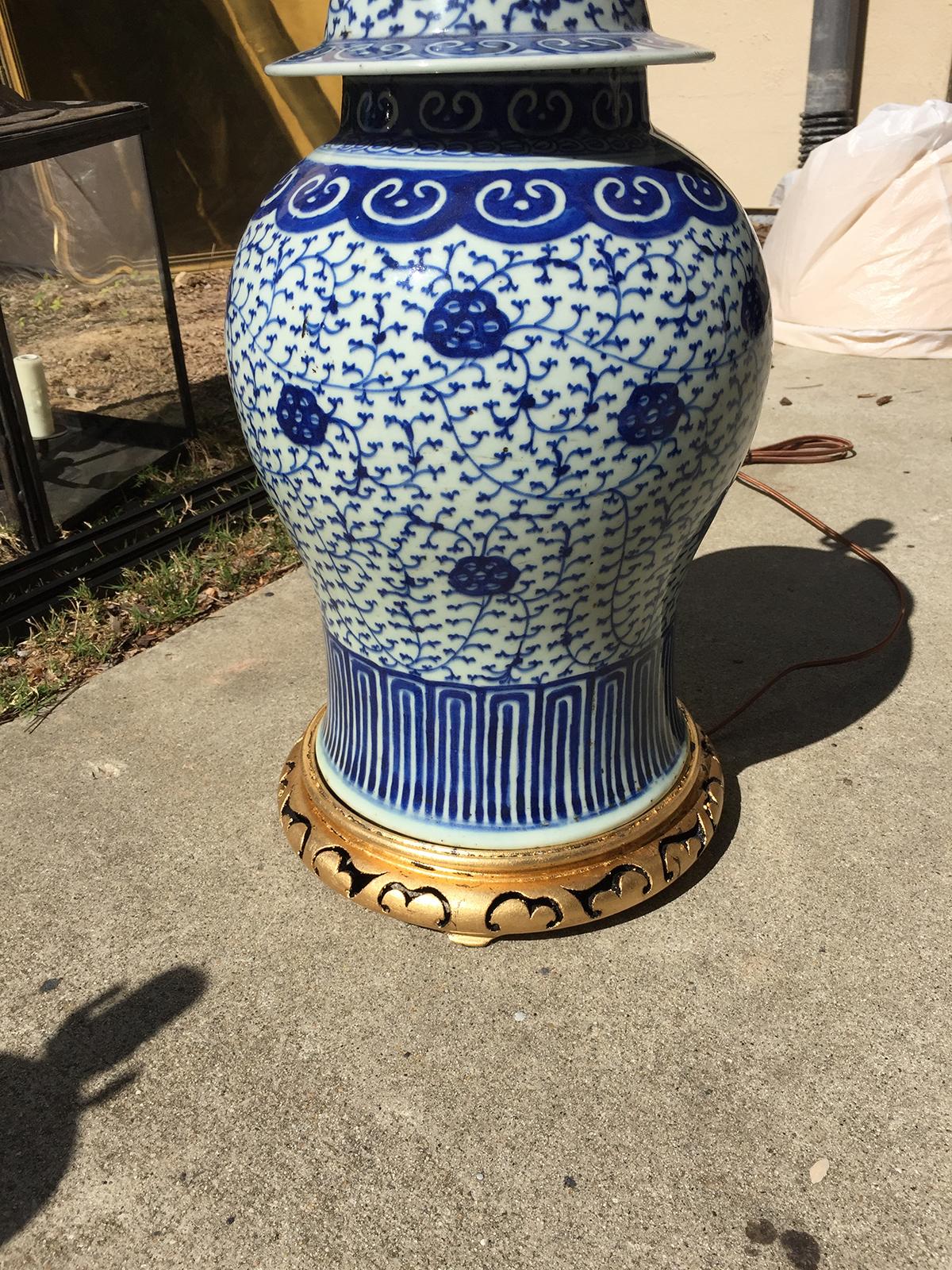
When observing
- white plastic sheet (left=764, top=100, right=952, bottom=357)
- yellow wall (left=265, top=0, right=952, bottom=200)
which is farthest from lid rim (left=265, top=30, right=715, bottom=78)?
yellow wall (left=265, top=0, right=952, bottom=200)

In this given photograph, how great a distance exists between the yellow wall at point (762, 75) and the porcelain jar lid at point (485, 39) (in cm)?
458

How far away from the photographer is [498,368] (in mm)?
1323

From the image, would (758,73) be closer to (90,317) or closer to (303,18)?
(303,18)

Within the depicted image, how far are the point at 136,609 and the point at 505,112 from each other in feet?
5.50

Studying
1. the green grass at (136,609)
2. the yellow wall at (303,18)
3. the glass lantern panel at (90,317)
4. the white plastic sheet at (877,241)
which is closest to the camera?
the green grass at (136,609)

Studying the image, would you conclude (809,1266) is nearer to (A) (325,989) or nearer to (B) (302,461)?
(A) (325,989)

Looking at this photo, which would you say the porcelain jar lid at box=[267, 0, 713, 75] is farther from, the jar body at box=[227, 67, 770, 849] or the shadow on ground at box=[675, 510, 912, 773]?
the shadow on ground at box=[675, 510, 912, 773]

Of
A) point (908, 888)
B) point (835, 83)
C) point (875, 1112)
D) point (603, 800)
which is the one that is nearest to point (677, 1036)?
point (875, 1112)

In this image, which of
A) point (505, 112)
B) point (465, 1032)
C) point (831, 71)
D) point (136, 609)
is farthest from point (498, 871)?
point (831, 71)

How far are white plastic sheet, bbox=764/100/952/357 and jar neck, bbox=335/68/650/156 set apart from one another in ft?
9.99

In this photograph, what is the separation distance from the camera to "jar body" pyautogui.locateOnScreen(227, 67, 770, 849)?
1.33 m

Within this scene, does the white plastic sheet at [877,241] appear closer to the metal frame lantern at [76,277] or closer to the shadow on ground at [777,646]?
the shadow on ground at [777,646]

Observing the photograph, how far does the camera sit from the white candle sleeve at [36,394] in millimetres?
2926

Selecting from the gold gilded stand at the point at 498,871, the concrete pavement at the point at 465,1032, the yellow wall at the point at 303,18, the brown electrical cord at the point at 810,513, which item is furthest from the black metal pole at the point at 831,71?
the gold gilded stand at the point at 498,871
